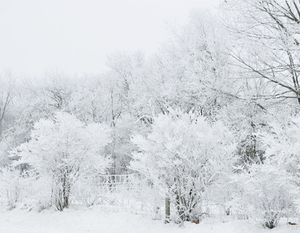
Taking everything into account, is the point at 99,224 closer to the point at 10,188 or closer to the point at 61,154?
A: the point at 61,154

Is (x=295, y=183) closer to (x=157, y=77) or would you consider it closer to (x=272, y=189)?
(x=272, y=189)

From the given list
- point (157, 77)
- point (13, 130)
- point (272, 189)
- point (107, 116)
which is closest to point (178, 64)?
point (157, 77)

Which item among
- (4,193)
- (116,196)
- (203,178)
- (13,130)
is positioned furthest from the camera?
(13,130)

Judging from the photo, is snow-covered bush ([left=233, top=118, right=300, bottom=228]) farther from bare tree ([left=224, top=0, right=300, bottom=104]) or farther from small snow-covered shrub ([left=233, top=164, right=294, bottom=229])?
bare tree ([left=224, top=0, right=300, bottom=104])

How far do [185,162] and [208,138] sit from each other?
0.79 meters

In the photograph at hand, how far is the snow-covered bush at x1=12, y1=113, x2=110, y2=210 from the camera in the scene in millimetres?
10297

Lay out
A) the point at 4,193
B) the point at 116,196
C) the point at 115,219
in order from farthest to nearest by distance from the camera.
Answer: the point at 4,193, the point at 116,196, the point at 115,219

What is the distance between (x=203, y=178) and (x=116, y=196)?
151 inches

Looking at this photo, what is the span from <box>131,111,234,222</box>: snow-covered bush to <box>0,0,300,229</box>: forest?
→ 26 millimetres

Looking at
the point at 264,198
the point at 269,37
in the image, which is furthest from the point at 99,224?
the point at 269,37

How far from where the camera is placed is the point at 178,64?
51.1 feet

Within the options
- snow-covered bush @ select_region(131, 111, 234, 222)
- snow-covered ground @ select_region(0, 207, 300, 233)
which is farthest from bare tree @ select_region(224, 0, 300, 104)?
snow-covered ground @ select_region(0, 207, 300, 233)

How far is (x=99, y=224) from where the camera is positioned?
8383mm

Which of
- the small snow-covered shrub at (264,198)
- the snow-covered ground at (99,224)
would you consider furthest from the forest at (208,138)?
the snow-covered ground at (99,224)
